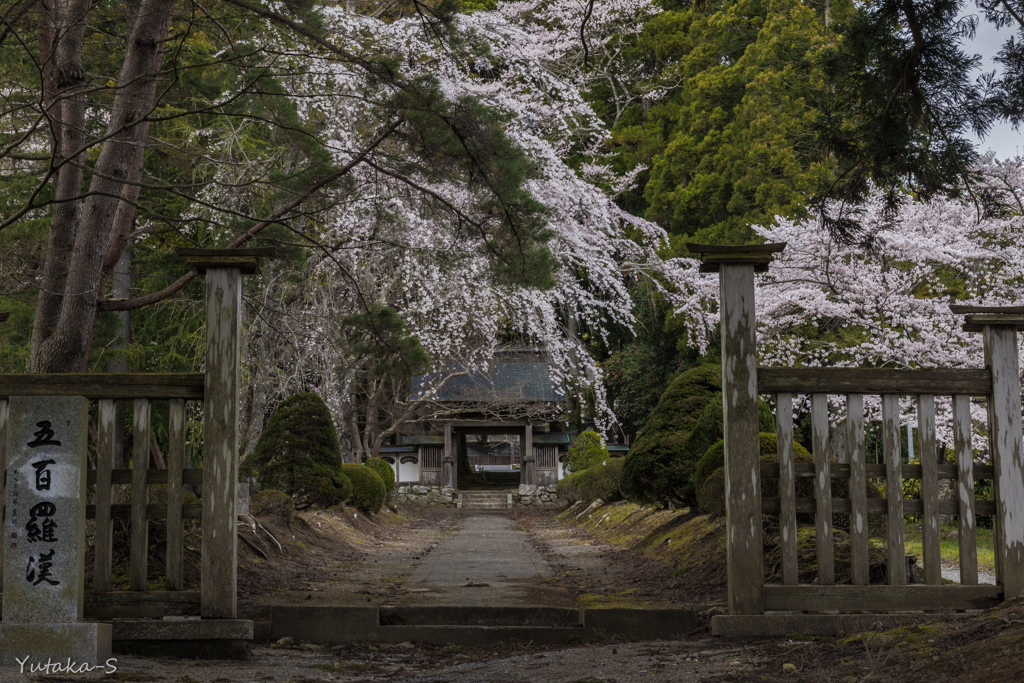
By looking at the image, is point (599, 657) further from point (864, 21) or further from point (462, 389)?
point (462, 389)

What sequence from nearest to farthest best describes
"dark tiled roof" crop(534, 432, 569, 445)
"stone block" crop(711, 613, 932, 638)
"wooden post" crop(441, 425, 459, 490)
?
"stone block" crop(711, 613, 932, 638) → "wooden post" crop(441, 425, 459, 490) → "dark tiled roof" crop(534, 432, 569, 445)

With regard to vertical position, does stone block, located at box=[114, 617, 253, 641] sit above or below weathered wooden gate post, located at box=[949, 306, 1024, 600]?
below

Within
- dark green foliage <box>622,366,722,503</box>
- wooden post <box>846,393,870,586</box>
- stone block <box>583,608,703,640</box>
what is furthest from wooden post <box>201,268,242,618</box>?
dark green foliage <box>622,366,722,503</box>

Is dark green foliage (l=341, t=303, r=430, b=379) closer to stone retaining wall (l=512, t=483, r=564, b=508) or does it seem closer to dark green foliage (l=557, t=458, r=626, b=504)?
dark green foliage (l=557, t=458, r=626, b=504)

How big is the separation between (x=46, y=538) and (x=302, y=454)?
6709mm

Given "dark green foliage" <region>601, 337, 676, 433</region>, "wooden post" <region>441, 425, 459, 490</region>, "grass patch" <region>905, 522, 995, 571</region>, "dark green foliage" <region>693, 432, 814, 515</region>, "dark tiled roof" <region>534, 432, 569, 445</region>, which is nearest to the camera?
"dark green foliage" <region>693, 432, 814, 515</region>

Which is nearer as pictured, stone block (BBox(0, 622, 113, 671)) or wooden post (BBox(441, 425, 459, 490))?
stone block (BBox(0, 622, 113, 671))

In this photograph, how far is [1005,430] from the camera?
5121mm

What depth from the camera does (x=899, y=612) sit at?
495cm

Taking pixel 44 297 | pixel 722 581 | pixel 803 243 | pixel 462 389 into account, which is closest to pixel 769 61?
pixel 803 243

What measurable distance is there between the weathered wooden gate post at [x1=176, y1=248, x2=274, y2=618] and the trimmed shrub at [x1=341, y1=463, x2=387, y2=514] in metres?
9.35

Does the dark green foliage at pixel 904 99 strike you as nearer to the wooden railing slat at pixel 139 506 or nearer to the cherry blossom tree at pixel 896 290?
the wooden railing slat at pixel 139 506

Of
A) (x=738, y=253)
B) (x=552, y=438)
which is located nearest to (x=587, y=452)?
(x=552, y=438)

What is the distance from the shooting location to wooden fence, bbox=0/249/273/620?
4.74 meters
